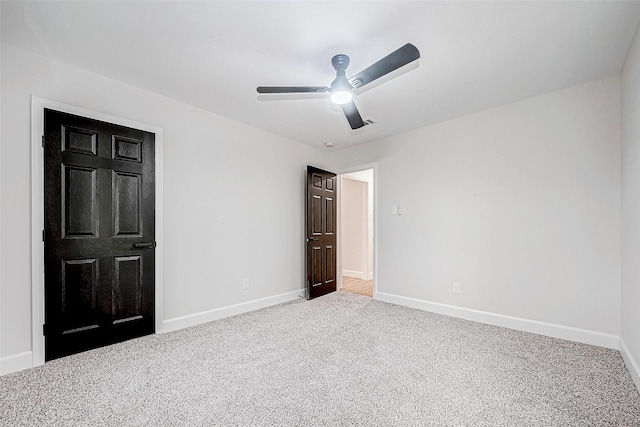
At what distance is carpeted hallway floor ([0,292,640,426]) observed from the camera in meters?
1.63

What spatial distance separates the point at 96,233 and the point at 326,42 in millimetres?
2490

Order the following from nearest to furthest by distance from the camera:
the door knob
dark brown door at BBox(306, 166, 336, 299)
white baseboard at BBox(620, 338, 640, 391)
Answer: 1. white baseboard at BBox(620, 338, 640, 391)
2. the door knob
3. dark brown door at BBox(306, 166, 336, 299)

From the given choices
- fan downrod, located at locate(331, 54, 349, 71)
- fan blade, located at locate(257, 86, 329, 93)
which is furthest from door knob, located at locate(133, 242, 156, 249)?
fan downrod, located at locate(331, 54, 349, 71)

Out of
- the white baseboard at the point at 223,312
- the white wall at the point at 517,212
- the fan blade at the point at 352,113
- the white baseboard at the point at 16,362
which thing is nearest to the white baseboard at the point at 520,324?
the white wall at the point at 517,212

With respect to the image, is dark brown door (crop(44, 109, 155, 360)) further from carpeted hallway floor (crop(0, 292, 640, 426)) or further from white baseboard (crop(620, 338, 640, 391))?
white baseboard (crop(620, 338, 640, 391))

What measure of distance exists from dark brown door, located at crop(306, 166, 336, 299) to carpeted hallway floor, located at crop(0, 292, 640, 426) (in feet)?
4.68

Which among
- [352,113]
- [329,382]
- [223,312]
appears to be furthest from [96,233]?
[352,113]

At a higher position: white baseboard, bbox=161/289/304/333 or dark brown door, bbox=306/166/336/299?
dark brown door, bbox=306/166/336/299

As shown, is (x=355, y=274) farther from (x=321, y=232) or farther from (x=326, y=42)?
(x=326, y=42)

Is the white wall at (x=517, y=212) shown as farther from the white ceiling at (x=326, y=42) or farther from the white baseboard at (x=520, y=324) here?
the white ceiling at (x=326, y=42)

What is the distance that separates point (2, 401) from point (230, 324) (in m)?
1.70

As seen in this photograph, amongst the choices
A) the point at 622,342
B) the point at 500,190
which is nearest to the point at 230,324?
the point at 500,190

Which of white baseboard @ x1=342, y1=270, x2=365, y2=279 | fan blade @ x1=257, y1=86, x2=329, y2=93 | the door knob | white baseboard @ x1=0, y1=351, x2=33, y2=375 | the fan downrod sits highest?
the fan downrod

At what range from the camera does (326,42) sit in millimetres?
2057
